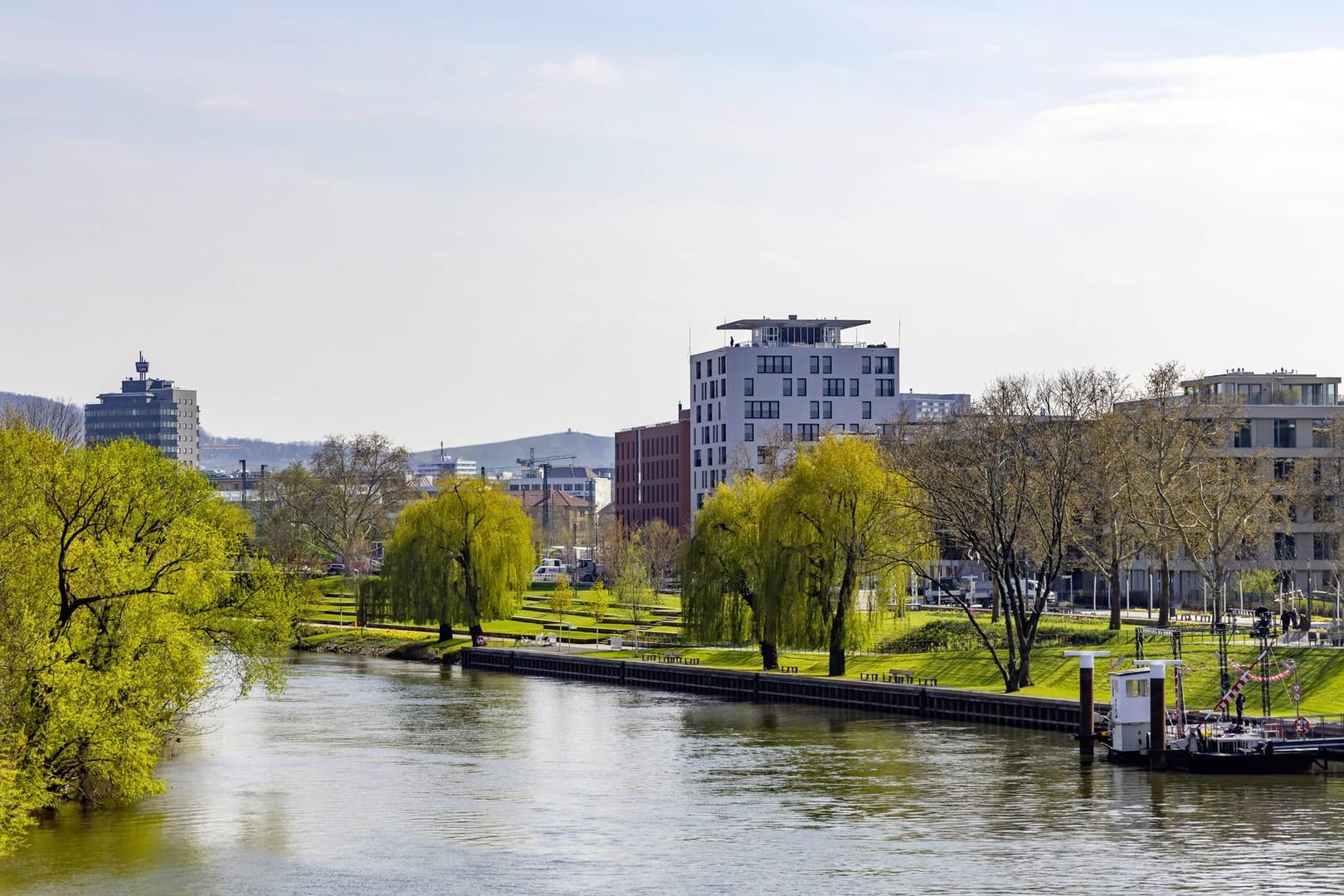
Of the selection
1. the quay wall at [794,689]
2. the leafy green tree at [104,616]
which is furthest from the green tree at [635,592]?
the leafy green tree at [104,616]

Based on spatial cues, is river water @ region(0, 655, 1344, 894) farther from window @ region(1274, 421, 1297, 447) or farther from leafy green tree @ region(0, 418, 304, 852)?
window @ region(1274, 421, 1297, 447)

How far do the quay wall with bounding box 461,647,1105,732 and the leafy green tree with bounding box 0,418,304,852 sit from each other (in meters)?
31.5

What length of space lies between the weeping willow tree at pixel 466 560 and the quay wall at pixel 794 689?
588 centimetres

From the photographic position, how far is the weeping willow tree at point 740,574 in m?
95.5

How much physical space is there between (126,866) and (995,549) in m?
49.5

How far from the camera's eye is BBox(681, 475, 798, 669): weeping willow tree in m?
95.5

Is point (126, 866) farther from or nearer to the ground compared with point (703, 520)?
nearer to the ground

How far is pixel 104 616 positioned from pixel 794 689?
142 ft

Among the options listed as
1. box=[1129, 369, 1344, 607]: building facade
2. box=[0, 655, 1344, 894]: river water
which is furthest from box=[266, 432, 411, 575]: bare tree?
box=[0, 655, 1344, 894]: river water

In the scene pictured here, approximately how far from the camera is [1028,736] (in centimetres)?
7519

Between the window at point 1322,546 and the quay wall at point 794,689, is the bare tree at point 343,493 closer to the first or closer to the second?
the quay wall at point 794,689

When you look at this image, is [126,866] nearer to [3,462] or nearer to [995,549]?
[3,462]

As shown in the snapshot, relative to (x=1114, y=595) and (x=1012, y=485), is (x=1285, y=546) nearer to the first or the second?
(x=1114, y=595)

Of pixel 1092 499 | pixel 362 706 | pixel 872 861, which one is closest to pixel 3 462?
pixel 872 861
